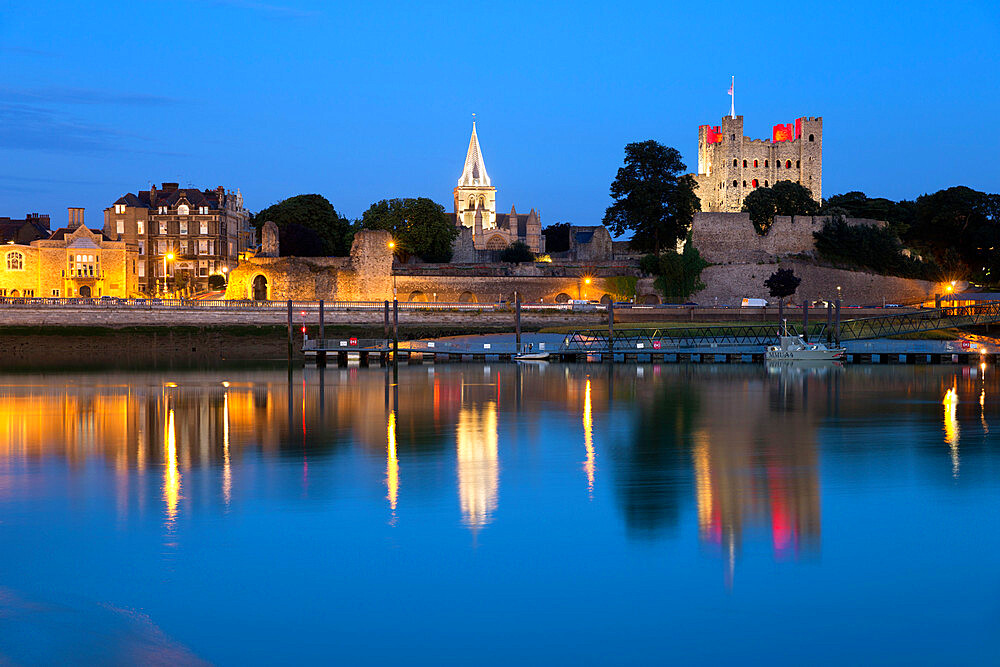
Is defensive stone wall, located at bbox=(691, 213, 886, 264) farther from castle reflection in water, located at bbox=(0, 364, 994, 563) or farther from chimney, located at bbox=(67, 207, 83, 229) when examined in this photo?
chimney, located at bbox=(67, 207, 83, 229)

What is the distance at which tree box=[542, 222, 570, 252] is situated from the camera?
9975 cm

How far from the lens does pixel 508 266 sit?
5528 cm

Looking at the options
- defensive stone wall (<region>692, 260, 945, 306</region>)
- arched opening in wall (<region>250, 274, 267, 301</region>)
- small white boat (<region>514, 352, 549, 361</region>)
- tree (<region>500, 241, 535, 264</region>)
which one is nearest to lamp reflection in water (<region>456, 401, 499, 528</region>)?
small white boat (<region>514, 352, 549, 361</region>)

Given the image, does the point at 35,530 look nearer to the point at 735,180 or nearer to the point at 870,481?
the point at 870,481

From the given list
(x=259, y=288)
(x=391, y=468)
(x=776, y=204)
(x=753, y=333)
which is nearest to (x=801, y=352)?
(x=753, y=333)

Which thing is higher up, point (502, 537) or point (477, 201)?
point (477, 201)

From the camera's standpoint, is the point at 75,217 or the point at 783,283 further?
the point at 75,217

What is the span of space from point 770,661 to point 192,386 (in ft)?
71.6

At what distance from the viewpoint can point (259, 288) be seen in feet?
Result: 172

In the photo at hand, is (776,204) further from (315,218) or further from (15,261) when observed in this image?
(15,261)

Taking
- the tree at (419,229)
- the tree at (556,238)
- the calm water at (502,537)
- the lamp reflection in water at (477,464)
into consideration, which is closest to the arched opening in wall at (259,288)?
the tree at (419,229)

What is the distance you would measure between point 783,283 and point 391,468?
39.9m

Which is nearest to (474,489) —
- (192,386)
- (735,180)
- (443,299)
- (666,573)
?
(666,573)

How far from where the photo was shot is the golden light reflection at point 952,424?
14031 mm
